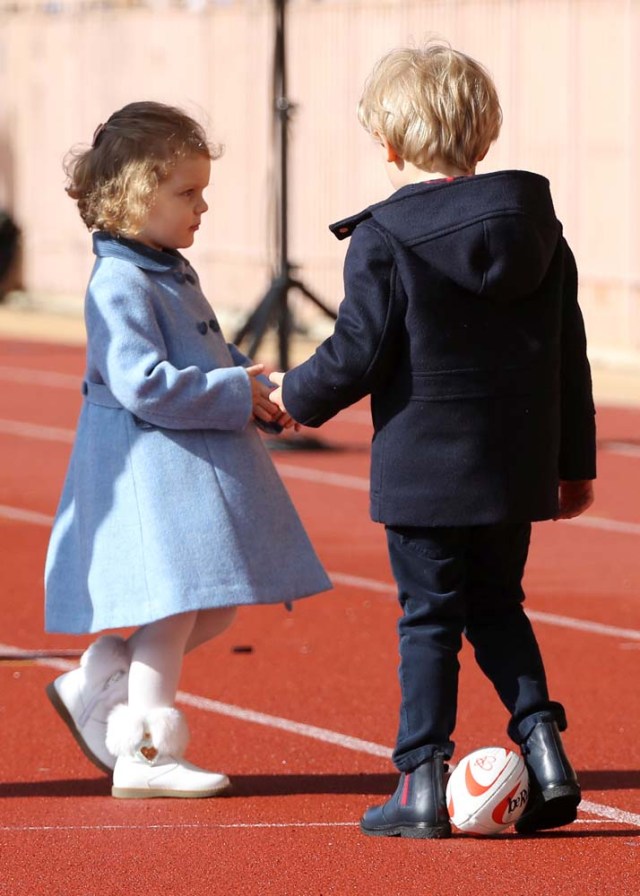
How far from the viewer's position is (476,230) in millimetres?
4062

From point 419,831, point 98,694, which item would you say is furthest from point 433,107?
point 98,694

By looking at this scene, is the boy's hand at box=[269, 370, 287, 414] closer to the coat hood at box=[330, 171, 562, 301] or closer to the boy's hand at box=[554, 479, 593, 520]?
the coat hood at box=[330, 171, 562, 301]

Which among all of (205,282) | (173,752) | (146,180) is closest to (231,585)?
(173,752)

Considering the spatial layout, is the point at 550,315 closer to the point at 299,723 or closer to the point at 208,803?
the point at 208,803

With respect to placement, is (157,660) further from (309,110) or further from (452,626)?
(309,110)

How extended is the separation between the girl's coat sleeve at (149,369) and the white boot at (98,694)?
2.17 feet

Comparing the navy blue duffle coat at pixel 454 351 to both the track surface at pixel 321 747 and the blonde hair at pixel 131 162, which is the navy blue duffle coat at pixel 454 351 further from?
the track surface at pixel 321 747

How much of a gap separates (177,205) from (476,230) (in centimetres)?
97

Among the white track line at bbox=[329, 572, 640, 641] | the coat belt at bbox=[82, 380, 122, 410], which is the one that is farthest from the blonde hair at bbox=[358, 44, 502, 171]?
the white track line at bbox=[329, 572, 640, 641]

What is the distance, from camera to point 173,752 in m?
4.78

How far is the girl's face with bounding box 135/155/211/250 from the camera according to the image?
468 centimetres

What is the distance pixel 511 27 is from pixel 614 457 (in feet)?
22.6

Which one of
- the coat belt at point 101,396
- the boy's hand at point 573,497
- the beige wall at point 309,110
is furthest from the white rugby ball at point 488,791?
the beige wall at point 309,110

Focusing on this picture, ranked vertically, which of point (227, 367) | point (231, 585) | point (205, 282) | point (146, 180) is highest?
point (146, 180)
